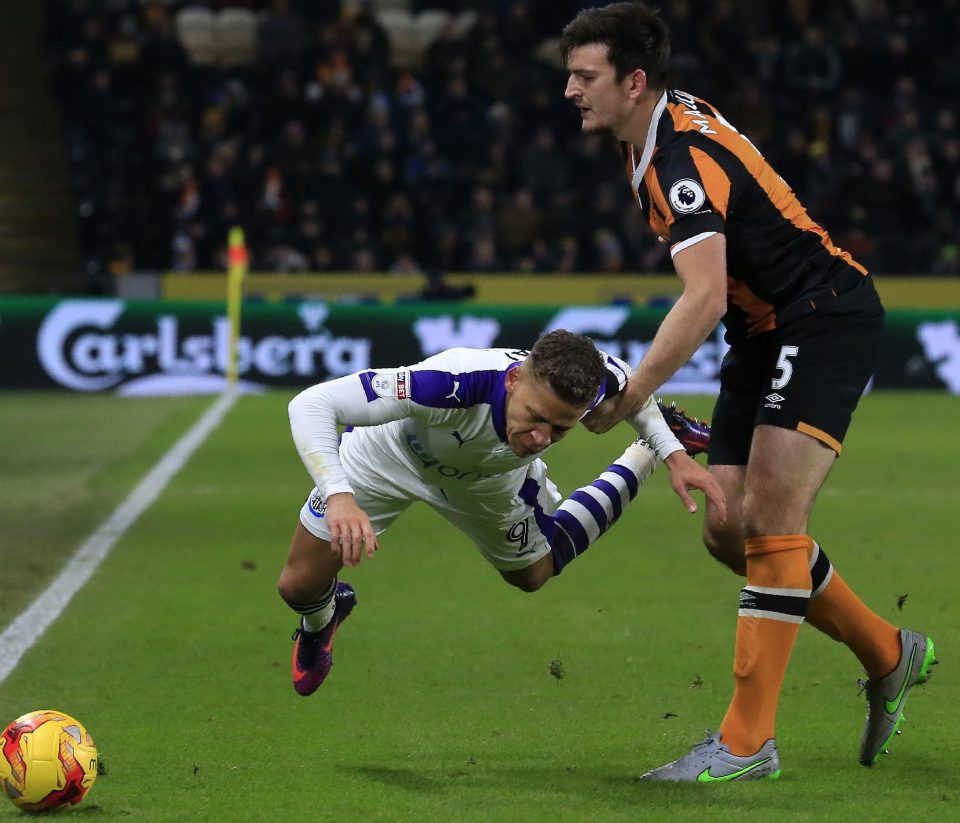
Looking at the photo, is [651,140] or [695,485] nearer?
[695,485]

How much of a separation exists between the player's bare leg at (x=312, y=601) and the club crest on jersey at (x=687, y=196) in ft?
5.44

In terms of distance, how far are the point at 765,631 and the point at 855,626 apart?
465 mm

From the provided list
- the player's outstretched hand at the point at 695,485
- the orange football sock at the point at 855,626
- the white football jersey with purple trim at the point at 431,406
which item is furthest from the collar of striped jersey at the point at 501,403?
the orange football sock at the point at 855,626

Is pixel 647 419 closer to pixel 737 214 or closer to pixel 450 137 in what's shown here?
→ pixel 737 214

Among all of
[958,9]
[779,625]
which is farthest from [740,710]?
[958,9]

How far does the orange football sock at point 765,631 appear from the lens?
4941mm

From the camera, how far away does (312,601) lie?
5.82 m

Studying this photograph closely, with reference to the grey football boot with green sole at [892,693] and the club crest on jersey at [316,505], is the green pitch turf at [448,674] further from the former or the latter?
the club crest on jersey at [316,505]

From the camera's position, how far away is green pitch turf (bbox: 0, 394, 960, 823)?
15.7 ft

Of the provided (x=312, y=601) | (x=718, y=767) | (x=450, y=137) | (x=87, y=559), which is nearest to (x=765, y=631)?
(x=718, y=767)

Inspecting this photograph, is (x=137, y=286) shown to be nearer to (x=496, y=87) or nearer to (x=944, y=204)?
(x=496, y=87)

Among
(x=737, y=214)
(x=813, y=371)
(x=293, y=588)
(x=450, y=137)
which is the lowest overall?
(x=293, y=588)

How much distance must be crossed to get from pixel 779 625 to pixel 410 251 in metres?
16.9

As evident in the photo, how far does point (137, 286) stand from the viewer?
2042cm
